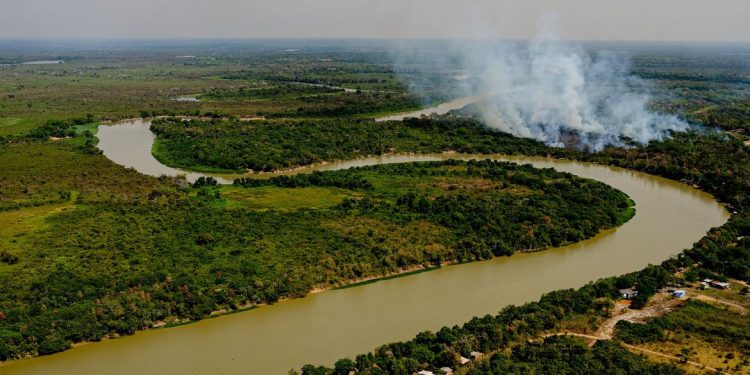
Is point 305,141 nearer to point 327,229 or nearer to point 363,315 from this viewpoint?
point 327,229

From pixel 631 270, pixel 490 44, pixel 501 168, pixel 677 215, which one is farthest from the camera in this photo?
pixel 490 44

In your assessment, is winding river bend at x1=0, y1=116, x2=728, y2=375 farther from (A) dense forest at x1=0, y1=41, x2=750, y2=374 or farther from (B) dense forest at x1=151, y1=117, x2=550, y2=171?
(B) dense forest at x1=151, y1=117, x2=550, y2=171

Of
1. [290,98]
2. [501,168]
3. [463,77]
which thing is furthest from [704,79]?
[501,168]

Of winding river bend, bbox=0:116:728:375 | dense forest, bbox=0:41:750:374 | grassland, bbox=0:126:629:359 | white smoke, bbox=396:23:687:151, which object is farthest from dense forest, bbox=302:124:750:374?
white smoke, bbox=396:23:687:151

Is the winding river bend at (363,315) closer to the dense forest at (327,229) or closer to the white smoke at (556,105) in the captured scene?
the dense forest at (327,229)

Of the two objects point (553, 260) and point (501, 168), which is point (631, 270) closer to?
point (553, 260)

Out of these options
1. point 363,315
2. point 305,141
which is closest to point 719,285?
point 363,315

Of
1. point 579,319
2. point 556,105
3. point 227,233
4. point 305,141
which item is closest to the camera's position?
point 579,319
